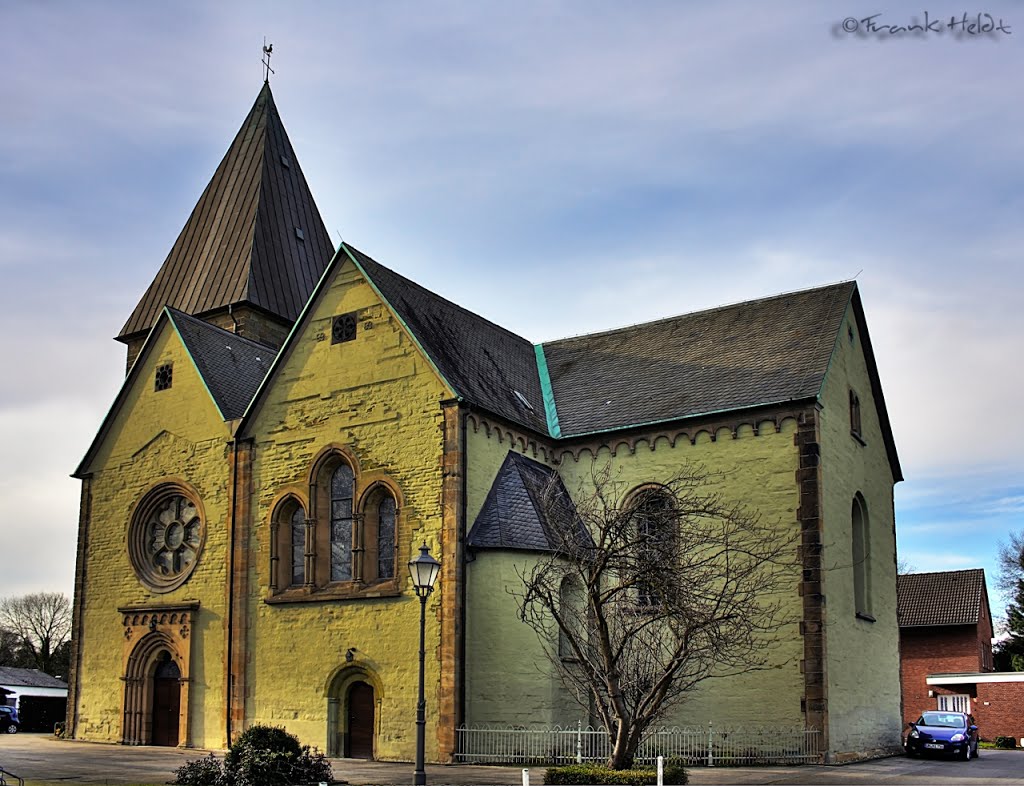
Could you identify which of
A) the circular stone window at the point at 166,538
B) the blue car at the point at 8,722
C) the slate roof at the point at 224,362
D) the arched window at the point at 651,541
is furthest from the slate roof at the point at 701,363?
the blue car at the point at 8,722

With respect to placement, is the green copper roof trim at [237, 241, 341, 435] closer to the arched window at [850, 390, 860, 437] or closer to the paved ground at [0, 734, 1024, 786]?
the paved ground at [0, 734, 1024, 786]

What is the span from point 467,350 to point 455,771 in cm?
1234

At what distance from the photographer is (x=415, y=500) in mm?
27484

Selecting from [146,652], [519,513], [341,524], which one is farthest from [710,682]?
[146,652]

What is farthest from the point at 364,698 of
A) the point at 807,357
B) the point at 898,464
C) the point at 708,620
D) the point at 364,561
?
the point at 898,464

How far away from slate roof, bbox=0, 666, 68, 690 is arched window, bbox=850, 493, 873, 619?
49.2 m

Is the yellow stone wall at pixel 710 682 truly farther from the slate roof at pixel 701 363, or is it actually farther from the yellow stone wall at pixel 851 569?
the slate roof at pixel 701 363

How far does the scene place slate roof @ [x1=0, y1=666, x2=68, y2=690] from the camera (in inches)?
2454

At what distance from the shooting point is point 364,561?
28031mm

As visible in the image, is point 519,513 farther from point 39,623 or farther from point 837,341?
point 39,623

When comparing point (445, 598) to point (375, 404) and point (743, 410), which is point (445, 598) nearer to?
point (375, 404)

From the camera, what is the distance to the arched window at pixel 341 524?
28875 millimetres

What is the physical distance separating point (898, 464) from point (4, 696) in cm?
4401

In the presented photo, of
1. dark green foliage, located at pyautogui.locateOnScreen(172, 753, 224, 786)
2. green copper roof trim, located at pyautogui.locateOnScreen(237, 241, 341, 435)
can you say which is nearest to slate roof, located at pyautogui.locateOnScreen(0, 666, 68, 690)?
green copper roof trim, located at pyautogui.locateOnScreen(237, 241, 341, 435)
